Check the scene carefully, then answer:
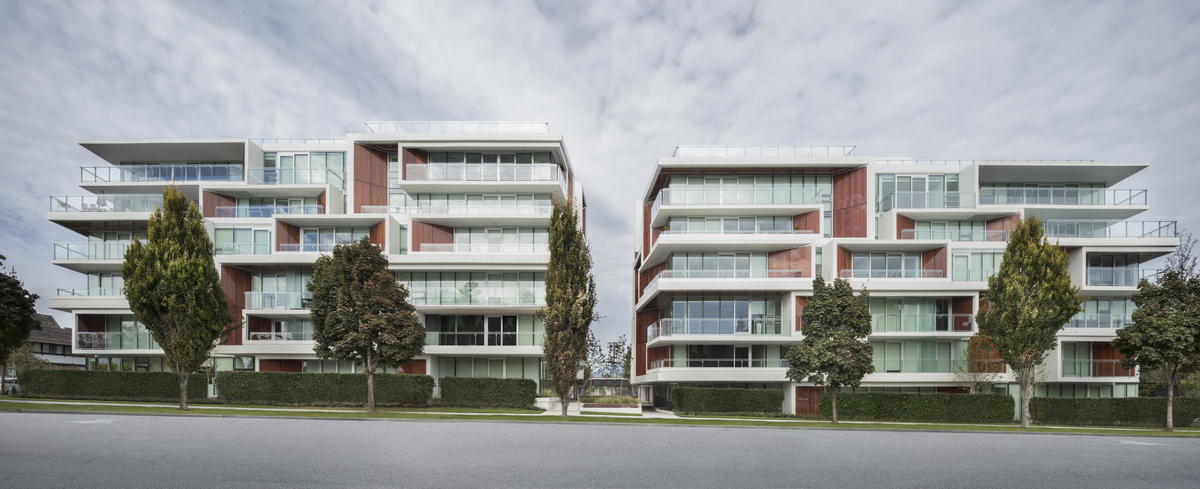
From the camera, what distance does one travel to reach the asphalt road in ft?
34.2

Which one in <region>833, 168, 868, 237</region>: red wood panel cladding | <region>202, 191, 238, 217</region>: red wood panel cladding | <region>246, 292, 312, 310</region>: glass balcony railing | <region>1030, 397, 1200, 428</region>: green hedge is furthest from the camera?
<region>202, 191, 238, 217</region>: red wood panel cladding

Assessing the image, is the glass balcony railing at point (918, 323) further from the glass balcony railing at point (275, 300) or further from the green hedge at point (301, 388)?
the glass balcony railing at point (275, 300)

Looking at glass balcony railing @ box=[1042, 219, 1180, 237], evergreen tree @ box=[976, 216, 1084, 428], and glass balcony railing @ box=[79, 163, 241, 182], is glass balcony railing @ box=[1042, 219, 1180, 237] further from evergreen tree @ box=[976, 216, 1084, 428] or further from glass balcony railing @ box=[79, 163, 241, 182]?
glass balcony railing @ box=[79, 163, 241, 182]

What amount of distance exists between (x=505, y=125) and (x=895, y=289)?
83.6 feet

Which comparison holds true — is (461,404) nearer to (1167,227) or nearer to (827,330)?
(827,330)

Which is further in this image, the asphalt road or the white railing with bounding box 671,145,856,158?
the white railing with bounding box 671,145,856,158

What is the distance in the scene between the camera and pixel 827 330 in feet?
91.9

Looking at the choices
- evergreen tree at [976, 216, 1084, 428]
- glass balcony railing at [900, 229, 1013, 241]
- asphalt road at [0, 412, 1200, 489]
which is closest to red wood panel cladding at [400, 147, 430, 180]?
asphalt road at [0, 412, 1200, 489]

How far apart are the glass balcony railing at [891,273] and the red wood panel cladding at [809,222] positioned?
305 cm

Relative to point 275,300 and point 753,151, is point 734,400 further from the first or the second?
point 275,300

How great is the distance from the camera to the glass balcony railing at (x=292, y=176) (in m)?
38.0

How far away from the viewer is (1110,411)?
3088 cm

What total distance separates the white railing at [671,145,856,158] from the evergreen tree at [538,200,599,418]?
12.6m

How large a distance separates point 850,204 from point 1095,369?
16.7 metres
